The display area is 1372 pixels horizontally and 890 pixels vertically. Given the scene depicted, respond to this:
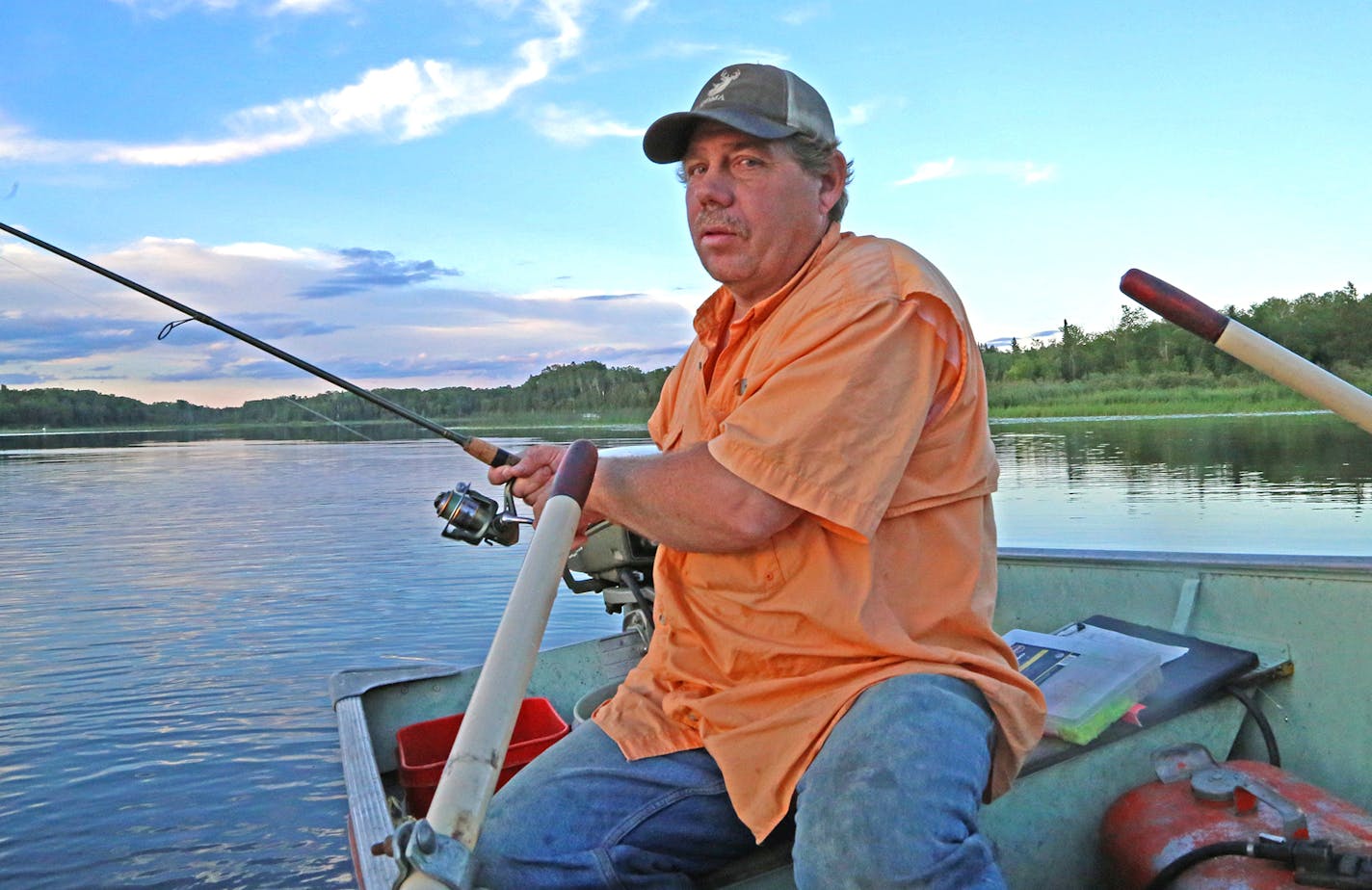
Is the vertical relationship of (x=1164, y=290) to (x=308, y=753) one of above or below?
above

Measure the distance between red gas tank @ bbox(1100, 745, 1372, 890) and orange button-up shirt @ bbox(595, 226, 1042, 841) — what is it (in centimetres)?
70

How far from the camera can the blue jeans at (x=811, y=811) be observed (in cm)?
162

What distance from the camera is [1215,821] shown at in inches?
95.2

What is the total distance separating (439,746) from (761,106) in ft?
8.64

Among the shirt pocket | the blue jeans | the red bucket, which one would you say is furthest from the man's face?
the red bucket

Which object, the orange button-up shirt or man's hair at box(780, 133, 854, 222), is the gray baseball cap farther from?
the orange button-up shirt

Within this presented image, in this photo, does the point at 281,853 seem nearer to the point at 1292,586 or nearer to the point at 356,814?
the point at 356,814

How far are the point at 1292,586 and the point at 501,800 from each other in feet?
7.51

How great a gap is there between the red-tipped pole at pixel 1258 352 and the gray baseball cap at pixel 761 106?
2.29 feet

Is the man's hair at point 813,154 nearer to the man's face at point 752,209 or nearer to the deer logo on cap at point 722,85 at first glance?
the man's face at point 752,209

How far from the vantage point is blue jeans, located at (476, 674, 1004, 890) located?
5.32 feet

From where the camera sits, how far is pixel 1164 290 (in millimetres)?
2143

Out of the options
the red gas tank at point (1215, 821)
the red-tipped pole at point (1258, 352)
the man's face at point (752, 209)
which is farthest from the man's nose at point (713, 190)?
the red gas tank at point (1215, 821)

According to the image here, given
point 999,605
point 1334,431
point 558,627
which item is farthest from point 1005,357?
point 999,605
